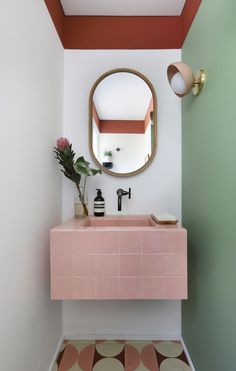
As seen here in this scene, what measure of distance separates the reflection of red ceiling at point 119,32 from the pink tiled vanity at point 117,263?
4.63 feet

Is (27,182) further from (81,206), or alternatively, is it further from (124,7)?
(124,7)

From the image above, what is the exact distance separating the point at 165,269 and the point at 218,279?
0.24 meters

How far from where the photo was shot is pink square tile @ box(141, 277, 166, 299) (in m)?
1.15

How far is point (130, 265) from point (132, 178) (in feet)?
2.50

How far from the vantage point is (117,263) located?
45.6 inches

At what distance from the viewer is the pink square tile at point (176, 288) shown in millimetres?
1145

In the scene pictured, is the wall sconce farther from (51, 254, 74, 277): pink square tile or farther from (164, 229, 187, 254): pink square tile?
(51, 254, 74, 277): pink square tile

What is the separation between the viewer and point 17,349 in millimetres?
1002

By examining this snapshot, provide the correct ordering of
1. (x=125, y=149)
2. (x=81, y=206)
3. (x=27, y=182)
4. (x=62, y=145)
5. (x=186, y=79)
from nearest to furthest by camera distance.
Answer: (x=27, y=182)
(x=186, y=79)
(x=62, y=145)
(x=81, y=206)
(x=125, y=149)

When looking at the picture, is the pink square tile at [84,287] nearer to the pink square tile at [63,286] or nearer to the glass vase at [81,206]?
the pink square tile at [63,286]

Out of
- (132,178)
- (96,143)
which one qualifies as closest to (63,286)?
(132,178)

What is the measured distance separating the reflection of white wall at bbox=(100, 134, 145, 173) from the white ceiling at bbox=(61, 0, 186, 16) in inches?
35.2

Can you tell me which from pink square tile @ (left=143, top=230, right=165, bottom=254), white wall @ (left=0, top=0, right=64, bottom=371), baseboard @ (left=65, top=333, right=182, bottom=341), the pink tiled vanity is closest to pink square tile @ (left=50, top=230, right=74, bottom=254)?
the pink tiled vanity

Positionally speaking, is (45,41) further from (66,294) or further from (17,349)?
(17,349)
